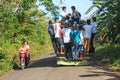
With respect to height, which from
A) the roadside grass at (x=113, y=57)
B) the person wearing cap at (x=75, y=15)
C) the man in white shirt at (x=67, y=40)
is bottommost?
the roadside grass at (x=113, y=57)

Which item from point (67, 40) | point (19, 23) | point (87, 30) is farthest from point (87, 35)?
point (19, 23)

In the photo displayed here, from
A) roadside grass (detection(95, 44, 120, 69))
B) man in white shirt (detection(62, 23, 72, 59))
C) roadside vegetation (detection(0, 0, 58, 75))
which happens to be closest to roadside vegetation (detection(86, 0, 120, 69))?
roadside grass (detection(95, 44, 120, 69))

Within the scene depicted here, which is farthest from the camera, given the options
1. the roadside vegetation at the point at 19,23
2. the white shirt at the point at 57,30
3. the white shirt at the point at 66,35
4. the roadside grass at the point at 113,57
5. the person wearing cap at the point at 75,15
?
the roadside vegetation at the point at 19,23

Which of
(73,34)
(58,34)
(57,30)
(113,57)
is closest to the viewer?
(73,34)

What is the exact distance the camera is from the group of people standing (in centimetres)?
2186

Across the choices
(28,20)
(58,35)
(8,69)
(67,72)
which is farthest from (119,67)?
(28,20)

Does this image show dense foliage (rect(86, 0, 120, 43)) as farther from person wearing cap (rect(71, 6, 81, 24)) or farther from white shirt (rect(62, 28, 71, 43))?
white shirt (rect(62, 28, 71, 43))

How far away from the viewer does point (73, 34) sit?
2186 cm

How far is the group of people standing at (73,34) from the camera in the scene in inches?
861

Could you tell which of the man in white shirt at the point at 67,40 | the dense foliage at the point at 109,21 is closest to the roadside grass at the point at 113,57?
the dense foliage at the point at 109,21

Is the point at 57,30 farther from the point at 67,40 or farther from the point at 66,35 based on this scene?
the point at 67,40

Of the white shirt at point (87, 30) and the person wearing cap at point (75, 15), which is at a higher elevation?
the person wearing cap at point (75, 15)

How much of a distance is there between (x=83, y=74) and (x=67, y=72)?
1.22 meters

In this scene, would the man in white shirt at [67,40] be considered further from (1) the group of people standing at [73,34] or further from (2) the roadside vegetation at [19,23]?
(2) the roadside vegetation at [19,23]
